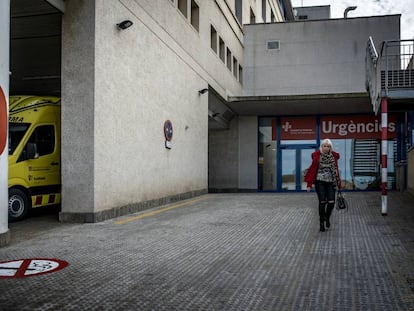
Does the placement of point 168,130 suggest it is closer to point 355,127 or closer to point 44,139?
point 44,139

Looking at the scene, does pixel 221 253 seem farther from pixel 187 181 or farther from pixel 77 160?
pixel 187 181

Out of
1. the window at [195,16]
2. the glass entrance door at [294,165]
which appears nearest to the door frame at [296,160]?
the glass entrance door at [294,165]

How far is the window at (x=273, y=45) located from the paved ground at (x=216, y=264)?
57.7 ft

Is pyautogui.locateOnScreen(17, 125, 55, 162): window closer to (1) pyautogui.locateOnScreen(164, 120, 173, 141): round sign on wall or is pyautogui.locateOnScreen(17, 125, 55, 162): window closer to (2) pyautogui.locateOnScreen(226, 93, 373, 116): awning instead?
(1) pyautogui.locateOnScreen(164, 120, 173, 141): round sign on wall

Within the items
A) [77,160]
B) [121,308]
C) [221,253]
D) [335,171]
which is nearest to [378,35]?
[335,171]

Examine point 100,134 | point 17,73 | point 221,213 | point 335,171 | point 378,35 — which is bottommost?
point 221,213

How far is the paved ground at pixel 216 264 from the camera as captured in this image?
4184 millimetres

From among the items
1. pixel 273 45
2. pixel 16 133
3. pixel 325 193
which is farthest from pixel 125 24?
pixel 273 45

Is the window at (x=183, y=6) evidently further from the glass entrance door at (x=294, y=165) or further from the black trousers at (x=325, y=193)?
the glass entrance door at (x=294, y=165)

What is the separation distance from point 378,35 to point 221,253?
2195 centimetres

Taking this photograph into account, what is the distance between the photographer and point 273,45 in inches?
1027

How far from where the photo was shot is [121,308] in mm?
3967

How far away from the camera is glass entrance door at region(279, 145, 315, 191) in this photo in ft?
81.8

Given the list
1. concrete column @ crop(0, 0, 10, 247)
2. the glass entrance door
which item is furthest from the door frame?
concrete column @ crop(0, 0, 10, 247)
